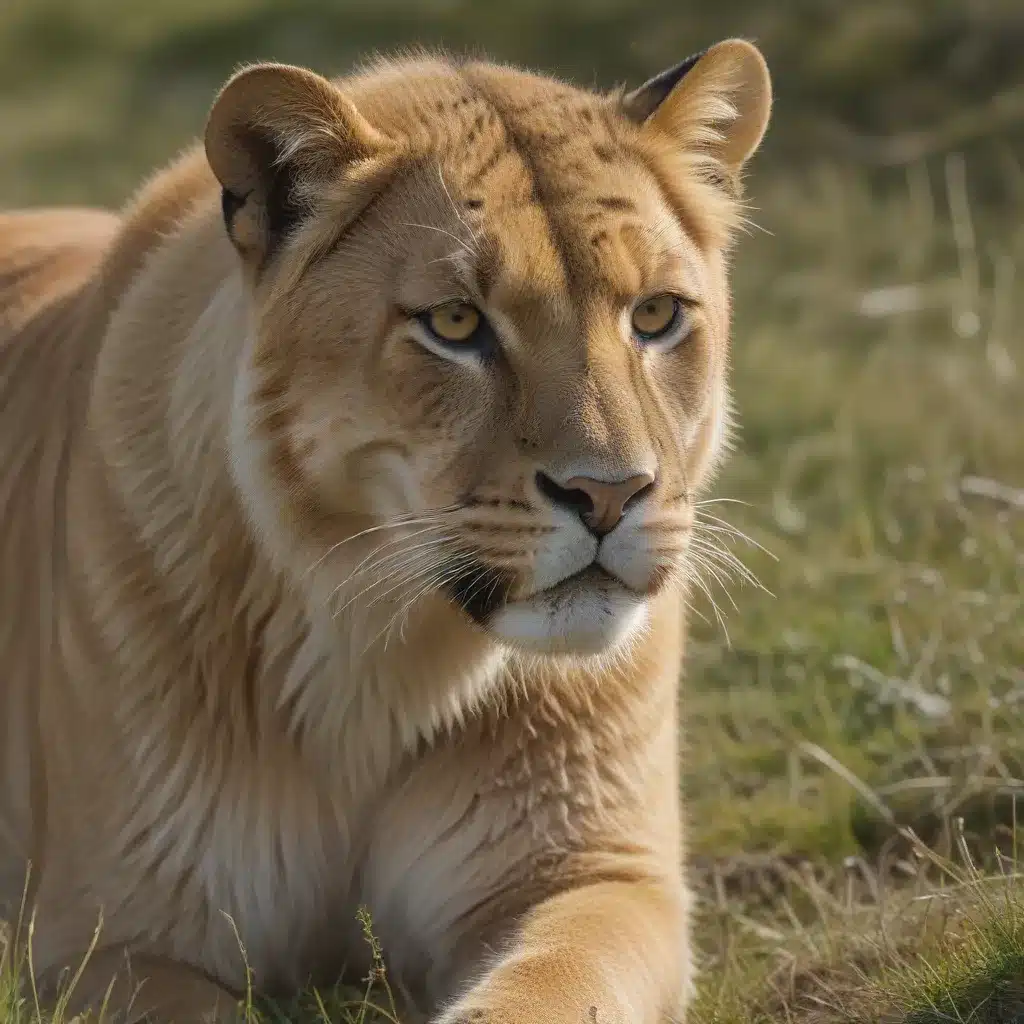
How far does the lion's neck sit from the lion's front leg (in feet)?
1.44

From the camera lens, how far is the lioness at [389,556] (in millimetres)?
3168

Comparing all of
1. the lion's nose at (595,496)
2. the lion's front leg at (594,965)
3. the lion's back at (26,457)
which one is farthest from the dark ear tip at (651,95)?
the lion's front leg at (594,965)

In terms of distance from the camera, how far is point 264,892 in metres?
3.60

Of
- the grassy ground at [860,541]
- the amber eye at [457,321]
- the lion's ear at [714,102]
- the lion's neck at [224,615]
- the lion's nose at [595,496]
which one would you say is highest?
the lion's ear at [714,102]

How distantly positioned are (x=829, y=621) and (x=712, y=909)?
4.60 feet

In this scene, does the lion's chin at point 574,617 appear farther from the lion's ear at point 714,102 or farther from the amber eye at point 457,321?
the lion's ear at point 714,102

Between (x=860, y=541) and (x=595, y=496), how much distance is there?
10.5ft

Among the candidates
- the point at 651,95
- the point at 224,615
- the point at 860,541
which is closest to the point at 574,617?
the point at 224,615

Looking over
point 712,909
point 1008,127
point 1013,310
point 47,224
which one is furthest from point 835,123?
point 712,909

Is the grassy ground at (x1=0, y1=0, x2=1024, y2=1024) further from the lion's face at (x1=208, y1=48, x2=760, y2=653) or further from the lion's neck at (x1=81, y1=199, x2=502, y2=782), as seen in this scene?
the lion's face at (x1=208, y1=48, x2=760, y2=653)

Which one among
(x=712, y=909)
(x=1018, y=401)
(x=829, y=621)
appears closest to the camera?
(x=712, y=909)

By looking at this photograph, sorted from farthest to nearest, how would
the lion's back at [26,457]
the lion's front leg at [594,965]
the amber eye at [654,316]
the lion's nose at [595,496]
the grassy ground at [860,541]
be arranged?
1. the lion's back at [26,457]
2. the grassy ground at [860,541]
3. the amber eye at [654,316]
4. the lion's front leg at [594,965]
5. the lion's nose at [595,496]

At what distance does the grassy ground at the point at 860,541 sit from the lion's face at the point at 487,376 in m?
0.81

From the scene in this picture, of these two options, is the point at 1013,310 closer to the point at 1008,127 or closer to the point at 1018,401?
the point at 1018,401
